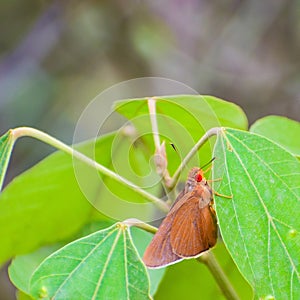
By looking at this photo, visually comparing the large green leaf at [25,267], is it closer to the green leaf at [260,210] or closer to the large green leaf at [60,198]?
the large green leaf at [60,198]

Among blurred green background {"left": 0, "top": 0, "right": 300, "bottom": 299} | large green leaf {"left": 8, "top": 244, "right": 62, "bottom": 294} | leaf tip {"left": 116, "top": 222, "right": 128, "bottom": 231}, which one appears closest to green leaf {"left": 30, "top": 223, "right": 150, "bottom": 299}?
leaf tip {"left": 116, "top": 222, "right": 128, "bottom": 231}

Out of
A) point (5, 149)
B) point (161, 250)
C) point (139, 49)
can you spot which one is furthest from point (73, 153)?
point (139, 49)

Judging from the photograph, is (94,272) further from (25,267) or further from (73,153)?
(25,267)

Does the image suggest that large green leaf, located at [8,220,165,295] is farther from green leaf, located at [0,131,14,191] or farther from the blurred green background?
the blurred green background

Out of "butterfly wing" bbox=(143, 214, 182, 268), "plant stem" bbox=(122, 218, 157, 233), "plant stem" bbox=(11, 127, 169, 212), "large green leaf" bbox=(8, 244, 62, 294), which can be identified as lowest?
"large green leaf" bbox=(8, 244, 62, 294)

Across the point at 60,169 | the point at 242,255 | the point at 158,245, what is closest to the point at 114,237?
the point at 158,245

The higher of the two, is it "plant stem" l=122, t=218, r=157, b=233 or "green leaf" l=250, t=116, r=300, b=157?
"green leaf" l=250, t=116, r=300, b=157
